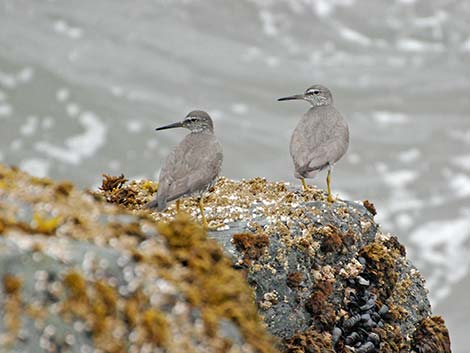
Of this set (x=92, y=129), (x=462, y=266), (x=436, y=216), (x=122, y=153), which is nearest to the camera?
(x=462, y=266)

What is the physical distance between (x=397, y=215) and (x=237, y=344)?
54.0 m

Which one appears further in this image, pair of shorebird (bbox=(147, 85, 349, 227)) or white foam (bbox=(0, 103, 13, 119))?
white foam (bbox=(0, 103, 13, 119))

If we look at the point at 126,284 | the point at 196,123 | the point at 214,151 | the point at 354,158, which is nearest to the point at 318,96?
the point at 196,123

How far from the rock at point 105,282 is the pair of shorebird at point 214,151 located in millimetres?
3432

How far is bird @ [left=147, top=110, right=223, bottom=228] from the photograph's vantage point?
351 inches

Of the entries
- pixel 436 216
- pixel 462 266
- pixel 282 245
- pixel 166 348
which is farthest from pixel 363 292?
pixel 436 216

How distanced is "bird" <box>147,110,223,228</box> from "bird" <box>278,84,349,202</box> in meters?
1.45

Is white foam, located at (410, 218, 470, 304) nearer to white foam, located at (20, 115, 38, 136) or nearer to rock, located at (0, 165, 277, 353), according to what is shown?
white foam, located at (20, 115, 38, 136)

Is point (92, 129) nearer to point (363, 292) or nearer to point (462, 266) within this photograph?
→ point (462, 266)

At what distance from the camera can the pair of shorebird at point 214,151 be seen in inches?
356

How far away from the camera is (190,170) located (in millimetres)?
9242

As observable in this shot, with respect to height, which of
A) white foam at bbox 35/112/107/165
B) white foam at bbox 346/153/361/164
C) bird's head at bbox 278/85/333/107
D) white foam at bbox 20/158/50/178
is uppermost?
white foam at bbox 346/153/361/164

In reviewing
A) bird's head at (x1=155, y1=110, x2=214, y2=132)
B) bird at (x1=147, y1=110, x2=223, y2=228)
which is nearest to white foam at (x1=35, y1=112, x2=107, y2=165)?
bird's head at (x1=155, y1=110, x2=214, y2=132)

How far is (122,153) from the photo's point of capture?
6209 centimetres
